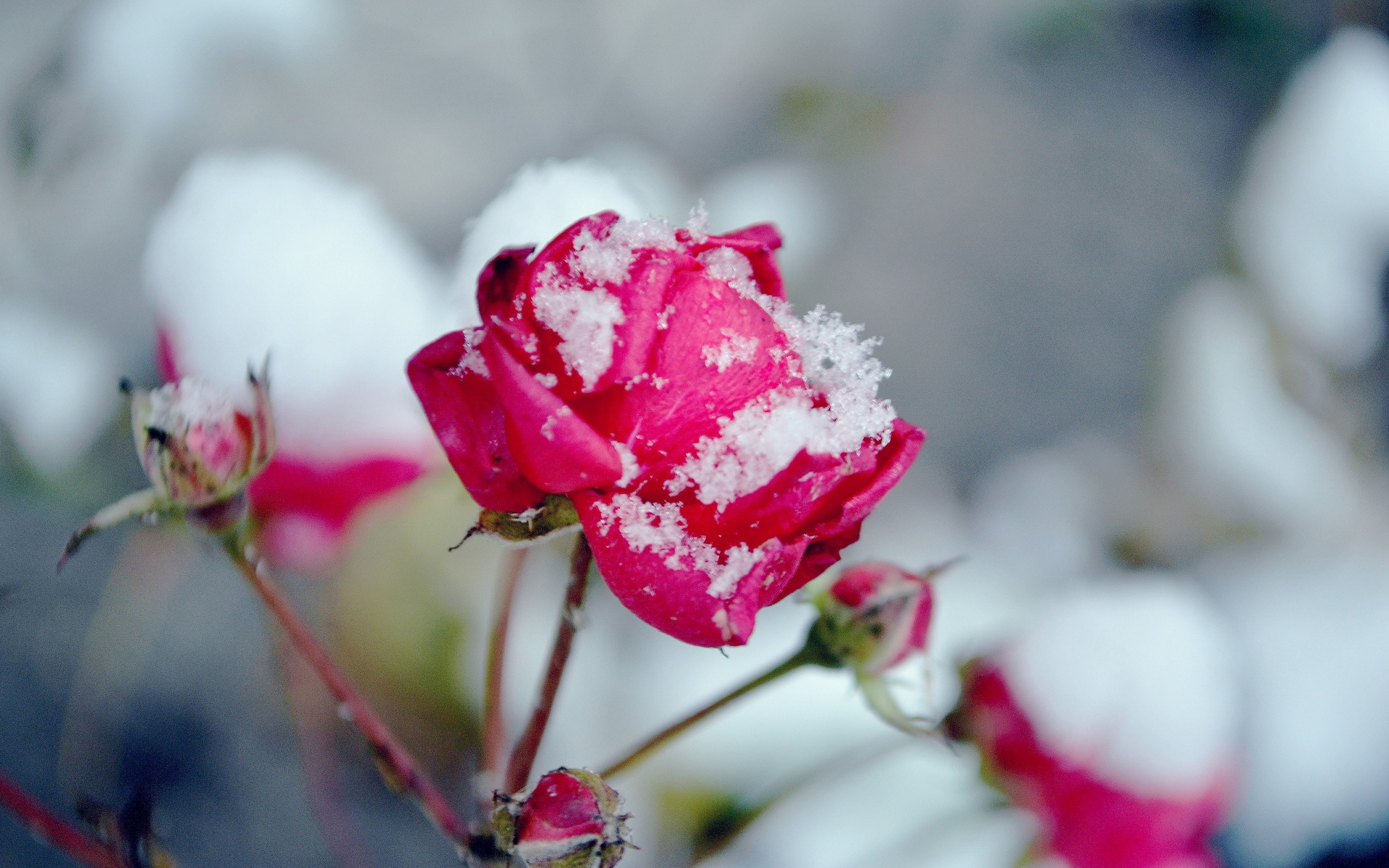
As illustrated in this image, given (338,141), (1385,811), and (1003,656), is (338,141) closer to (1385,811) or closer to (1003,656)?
(1003,656)

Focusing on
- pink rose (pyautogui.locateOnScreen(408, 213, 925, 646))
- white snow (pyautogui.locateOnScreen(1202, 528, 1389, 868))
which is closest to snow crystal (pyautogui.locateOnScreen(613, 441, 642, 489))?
pink rose (pyautogui.locateOnScreen(408, 213, 925, 646))

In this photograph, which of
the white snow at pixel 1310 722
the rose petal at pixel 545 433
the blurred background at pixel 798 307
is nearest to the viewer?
the rose petal at pixel 545 433

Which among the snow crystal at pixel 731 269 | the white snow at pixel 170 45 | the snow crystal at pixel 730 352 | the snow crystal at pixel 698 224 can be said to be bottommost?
the snow crystal at pixel 730 352

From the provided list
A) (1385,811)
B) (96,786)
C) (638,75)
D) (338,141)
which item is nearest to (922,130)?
(638,75)

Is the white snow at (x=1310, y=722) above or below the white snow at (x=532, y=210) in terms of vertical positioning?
below

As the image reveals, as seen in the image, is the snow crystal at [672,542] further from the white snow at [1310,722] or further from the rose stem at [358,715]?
the white snow at [1310,722]

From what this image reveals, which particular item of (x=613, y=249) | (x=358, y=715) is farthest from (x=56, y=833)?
(x=613, y=249)

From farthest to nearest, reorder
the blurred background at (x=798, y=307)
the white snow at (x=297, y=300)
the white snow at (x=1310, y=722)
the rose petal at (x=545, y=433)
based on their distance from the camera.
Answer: the white snow at (x=1310, y=722), the blurred background at (x=798, y=307), the white snow at (x=297, y=300), the rose petal at (x=545, y=433)

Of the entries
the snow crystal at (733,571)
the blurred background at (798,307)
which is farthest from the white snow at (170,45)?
the snow crystal at (733,571)

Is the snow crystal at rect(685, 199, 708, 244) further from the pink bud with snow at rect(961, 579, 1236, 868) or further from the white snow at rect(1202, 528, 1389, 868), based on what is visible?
the white snow at rect(1202, 528, 1389, 868)
